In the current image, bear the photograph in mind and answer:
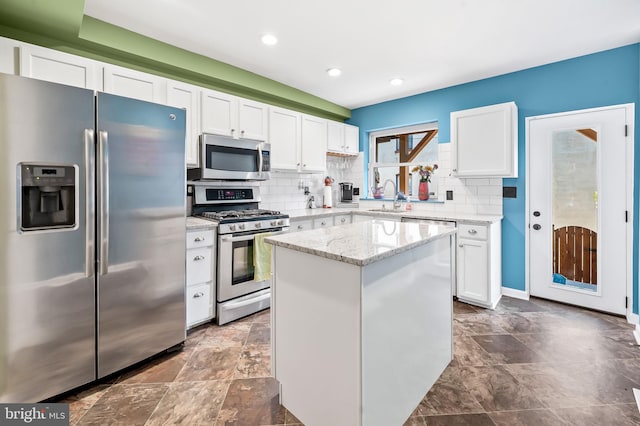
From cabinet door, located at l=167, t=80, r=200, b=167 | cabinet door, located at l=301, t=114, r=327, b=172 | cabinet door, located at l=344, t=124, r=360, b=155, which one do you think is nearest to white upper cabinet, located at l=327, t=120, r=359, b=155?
cabinet door, located at l=344, t=124, r=360, b=155

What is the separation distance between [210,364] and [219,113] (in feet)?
7.60

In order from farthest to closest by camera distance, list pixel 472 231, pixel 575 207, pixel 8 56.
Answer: pixel 472 231 → pixel 575 207 → pixel 8 56

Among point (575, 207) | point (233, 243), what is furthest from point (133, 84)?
point (575, 207)

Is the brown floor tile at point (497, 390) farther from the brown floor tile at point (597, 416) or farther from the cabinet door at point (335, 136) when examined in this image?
the cabinet door at point (335, 136)

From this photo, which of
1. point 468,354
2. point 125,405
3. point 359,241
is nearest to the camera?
Result: point 359,241

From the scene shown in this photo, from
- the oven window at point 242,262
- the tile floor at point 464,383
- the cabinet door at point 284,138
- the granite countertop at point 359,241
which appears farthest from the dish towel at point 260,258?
the granite countertop at point 359,241

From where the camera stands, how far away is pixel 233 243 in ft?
9.23

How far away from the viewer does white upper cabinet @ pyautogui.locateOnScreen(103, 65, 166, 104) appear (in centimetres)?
240

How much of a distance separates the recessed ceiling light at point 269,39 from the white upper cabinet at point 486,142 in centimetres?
214

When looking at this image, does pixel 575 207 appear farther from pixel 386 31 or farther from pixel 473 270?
pixel 386 31

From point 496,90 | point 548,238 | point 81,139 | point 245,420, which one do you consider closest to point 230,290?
point 245,420

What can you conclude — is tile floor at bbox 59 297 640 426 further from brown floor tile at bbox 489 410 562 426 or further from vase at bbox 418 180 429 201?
vase at bbox 418 180 429 201

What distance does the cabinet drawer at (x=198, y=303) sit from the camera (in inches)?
102

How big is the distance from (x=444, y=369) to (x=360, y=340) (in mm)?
1190
